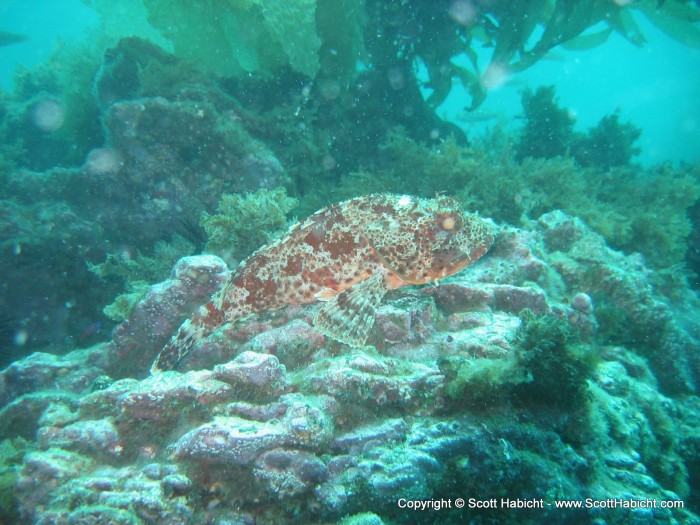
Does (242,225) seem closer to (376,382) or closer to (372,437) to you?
(376,382)

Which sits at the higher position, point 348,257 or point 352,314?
point 348,257

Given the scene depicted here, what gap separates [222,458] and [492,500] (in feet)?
6.52

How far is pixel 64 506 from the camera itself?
8.40 ft

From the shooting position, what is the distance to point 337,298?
403 cm

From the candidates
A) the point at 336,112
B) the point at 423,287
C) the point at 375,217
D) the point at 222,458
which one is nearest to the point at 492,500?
the point at 222,458

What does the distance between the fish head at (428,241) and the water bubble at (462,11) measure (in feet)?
33.3

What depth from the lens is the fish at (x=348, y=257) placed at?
4.31 m

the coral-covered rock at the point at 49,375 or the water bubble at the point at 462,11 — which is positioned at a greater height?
the water bubble at the point at 462,11

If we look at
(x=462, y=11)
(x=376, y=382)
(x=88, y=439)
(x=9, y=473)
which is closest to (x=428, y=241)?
(x=376, y=382)

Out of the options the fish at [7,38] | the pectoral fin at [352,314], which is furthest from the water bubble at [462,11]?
the fish at [7,38]

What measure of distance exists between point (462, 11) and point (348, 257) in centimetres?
1109

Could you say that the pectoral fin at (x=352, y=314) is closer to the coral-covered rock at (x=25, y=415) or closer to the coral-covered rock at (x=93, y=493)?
the coral-covered rock at (x=93, y=493)

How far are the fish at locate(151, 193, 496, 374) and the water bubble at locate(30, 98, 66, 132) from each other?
15.1 meters

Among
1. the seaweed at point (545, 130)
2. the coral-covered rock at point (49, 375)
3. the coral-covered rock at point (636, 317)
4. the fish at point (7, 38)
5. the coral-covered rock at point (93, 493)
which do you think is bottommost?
the coral-covered rock at point (93, 493)
